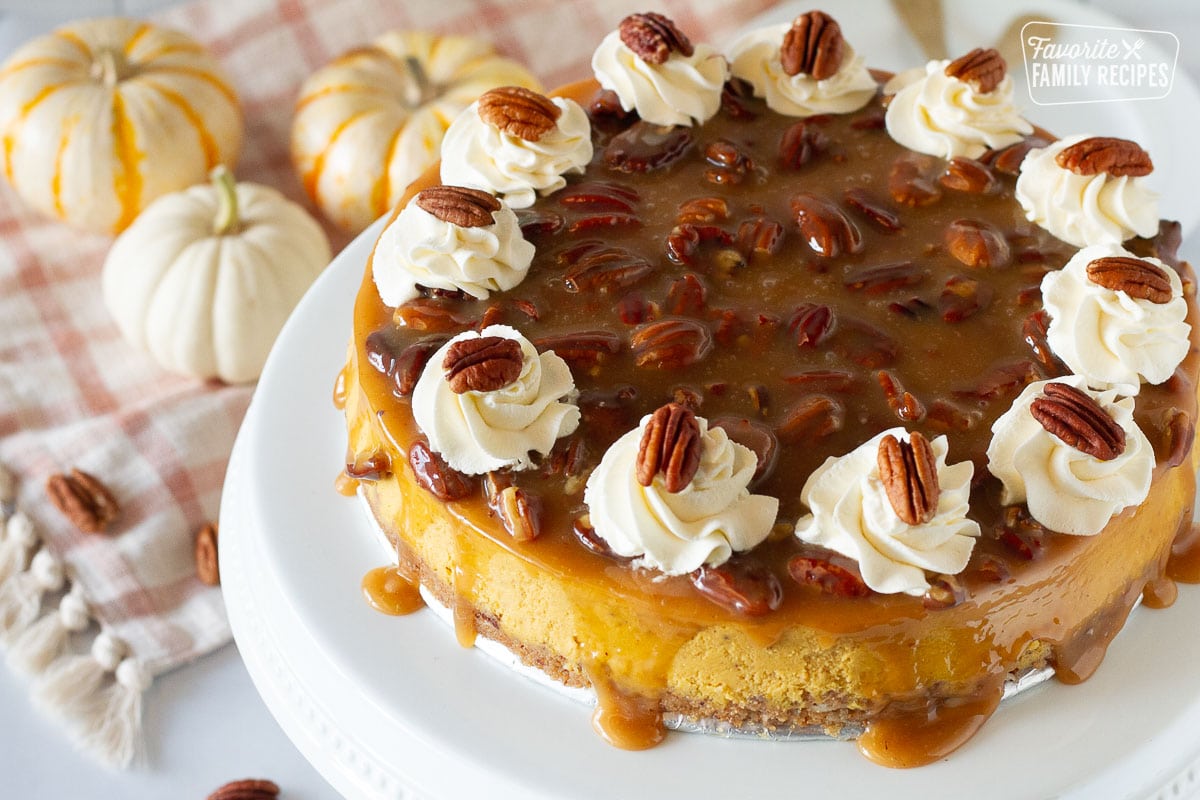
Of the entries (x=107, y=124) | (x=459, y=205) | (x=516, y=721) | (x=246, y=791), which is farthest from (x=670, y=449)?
(x=107, y=124)

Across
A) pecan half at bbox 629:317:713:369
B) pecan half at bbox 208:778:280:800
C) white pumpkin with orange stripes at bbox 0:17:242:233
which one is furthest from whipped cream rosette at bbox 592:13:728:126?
pecan half at bbox 208:778:280:800

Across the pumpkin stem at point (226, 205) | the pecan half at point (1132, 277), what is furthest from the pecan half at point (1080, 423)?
the pumpkin stem at point (226, 205)

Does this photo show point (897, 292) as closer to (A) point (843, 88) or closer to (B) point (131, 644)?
(A) point (843, 88)

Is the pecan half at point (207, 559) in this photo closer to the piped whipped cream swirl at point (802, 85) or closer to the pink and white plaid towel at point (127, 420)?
the pink and white plaid towel at point (127, 420)

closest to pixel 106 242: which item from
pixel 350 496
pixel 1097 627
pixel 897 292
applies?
pixel 350 496

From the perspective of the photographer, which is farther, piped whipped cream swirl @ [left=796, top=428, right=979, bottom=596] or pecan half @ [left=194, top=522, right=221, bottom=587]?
pecan half @ [left=194, top=522, right=221, bottom=587]

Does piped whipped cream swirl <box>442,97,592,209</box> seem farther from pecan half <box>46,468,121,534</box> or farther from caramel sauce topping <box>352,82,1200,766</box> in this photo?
pecan half <box>46,468,121,534</box>
